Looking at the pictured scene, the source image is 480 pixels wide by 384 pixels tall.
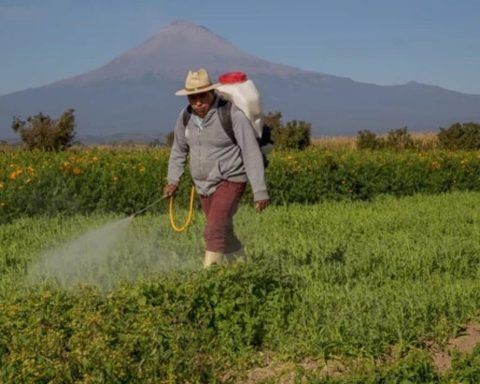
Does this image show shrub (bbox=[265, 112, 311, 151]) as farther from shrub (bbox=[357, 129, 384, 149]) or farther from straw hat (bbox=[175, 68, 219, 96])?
Answer: straw hat (bbox=[175, 68, 219, 96])

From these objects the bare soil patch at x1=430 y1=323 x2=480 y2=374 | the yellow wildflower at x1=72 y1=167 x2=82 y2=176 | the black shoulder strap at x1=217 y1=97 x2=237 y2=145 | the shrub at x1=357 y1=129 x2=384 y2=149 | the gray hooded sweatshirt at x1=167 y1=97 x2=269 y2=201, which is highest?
the black shoulder strap at x1=217 y1=97 x2=237 y2=145

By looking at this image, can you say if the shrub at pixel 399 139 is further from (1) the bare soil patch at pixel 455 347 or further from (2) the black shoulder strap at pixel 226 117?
(1) the bare soil patch at pixel 455 347

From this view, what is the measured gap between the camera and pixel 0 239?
33.6 feet

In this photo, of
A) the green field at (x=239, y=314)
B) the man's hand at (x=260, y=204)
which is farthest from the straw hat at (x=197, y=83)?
the green field at (x=239, y=314)

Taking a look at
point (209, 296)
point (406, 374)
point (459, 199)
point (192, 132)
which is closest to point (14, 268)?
point (192, 132)

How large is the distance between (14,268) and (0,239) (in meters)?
1.78

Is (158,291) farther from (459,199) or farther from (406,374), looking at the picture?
(459,199)

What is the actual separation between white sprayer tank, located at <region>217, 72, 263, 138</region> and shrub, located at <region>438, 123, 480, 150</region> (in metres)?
24.6

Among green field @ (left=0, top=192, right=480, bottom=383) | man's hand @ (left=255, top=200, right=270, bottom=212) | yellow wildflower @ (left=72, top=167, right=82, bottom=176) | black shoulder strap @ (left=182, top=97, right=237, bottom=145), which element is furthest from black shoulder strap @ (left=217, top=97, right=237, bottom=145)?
yellow wildflower @ (left=72, top=167, right=82, bottom=176)

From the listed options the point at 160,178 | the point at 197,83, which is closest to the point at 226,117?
the point at 197,83

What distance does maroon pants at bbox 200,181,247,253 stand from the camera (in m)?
6.90

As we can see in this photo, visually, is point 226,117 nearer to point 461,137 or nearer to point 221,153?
point 221,153

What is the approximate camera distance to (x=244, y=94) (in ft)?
22.2

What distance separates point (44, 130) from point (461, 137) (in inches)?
549
